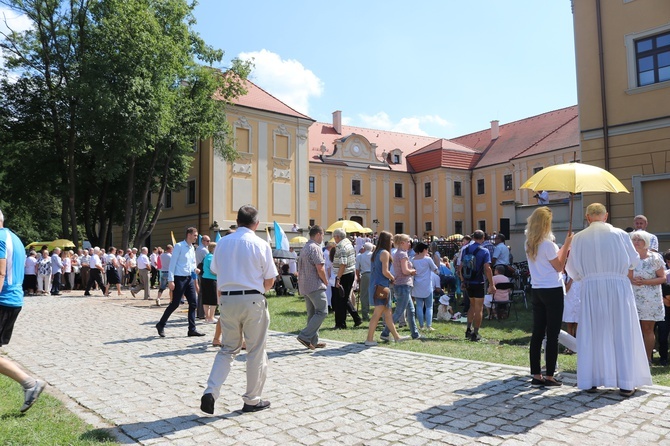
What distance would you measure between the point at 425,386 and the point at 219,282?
266 cm

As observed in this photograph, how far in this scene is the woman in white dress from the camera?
7117mm

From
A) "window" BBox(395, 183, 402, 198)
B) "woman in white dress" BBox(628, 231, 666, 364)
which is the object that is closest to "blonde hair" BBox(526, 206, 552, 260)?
"woman in white dress" BBox(628, 231, 666, 364)

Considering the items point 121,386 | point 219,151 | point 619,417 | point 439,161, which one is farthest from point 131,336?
point 439,161

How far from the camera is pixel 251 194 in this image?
3631 cm

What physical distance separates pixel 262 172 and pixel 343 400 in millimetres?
32425

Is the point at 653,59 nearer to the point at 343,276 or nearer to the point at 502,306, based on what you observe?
the point at 502,306

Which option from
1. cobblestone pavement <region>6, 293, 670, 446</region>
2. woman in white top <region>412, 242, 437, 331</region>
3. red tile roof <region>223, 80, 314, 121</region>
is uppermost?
red tile roof <region>223, 80, 314, 121</region>

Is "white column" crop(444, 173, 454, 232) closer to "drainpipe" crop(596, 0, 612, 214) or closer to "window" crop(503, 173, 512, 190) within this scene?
"window" crop(503, 173, 512, 190)

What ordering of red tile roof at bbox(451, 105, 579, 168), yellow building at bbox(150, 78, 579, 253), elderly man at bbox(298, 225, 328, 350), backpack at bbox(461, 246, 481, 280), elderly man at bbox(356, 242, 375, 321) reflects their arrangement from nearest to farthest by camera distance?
elderly man at bbox(298, 225, 328, 350), backpack at bbox(461, 246, 481, 280), elderly man at bbox(356, 242, 375, 321), yellow building at bbox(150, 78, 579, 253), red tile roof at bbox(451, 105, 579, 168)

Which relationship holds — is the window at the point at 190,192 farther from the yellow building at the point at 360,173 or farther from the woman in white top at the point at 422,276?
the woman in white top at the point at 422,276

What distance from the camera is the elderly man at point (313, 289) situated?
8.43 meters

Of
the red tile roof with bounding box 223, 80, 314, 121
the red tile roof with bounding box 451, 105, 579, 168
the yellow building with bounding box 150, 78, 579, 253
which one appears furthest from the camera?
the red tile roof with bounding box 451, 105, 579, 168

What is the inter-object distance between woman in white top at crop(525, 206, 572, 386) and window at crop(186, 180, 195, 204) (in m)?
→ 33.0

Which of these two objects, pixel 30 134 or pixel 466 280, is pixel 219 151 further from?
pixel 466 280
